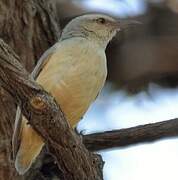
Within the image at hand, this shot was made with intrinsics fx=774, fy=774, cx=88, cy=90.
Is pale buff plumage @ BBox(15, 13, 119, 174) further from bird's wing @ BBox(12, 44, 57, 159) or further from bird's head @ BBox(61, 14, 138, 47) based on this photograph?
bird's head @ BBox(61, 14, 138, 47)

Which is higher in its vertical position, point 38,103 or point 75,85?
point 38,103

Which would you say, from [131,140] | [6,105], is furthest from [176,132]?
[6,105]

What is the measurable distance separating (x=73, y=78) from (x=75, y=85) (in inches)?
1.0

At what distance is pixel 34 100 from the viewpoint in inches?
91.9

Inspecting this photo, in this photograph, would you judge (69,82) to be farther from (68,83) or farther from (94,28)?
(94,28)

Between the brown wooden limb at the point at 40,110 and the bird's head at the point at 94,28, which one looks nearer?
the brown wooden limb at the point at 40,110

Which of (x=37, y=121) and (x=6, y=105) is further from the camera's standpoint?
(x=6, y=105)

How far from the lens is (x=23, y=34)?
3.35 meters

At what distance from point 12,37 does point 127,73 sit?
24.7 inches

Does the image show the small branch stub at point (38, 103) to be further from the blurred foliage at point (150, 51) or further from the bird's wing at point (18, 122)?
the blurred foliage at point (150, 51)

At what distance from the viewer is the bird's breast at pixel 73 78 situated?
2.74 meters

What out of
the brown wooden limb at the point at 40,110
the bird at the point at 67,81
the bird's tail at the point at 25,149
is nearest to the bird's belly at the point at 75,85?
the bird at the point at 67,81

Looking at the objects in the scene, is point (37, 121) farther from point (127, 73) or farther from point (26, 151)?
point (127, 73)

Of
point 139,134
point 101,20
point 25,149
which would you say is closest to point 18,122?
point 25,149
